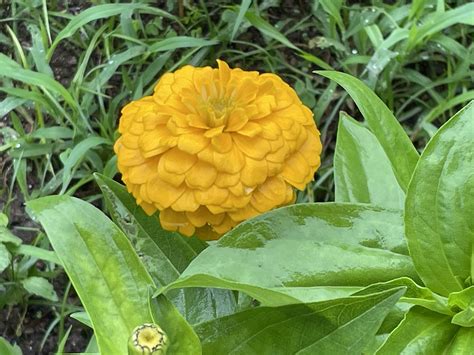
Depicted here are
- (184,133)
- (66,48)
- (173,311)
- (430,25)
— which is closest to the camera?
(173,311)

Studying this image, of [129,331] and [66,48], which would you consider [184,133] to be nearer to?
[129,331]

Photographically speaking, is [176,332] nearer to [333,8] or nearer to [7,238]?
[7,238]

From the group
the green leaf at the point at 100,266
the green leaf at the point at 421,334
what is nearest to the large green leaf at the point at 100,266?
the green leaf at the point at 100,266

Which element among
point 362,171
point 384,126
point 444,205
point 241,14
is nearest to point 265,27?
point 241,14

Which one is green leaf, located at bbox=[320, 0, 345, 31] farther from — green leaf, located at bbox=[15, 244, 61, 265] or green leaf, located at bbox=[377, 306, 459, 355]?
green leaf, located at bbox=[377, 306, 459, 355]

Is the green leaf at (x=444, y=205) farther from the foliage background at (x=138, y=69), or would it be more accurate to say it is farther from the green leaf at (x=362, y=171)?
the foliage background at (x=138, y=69)

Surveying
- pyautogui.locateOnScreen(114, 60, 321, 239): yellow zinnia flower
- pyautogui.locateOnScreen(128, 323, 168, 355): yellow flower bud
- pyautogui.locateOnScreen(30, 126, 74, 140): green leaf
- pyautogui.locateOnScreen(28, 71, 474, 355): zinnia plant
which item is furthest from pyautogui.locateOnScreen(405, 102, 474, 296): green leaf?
pyautogui.locateOnScreen(30, 126, 74, 140): green leaf

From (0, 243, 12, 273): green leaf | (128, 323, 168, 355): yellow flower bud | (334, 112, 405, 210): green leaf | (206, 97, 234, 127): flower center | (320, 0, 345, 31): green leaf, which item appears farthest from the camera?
(320, 0, 345, 31): green leaf

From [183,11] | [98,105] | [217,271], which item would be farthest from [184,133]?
[183,11]

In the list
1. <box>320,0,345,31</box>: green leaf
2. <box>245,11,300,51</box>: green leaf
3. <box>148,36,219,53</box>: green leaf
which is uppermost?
<box>320,0,345,31</box>: green leaf
